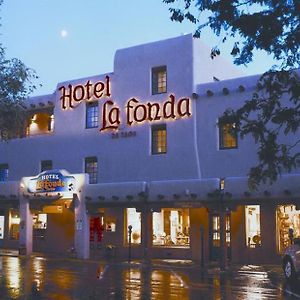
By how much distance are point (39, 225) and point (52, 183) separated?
536 centimetres

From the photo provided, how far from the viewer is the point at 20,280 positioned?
18.0 m

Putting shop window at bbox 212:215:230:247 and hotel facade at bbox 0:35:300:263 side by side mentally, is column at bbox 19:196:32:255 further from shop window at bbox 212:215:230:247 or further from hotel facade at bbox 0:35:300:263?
shop window at bbox 212:215:230:247

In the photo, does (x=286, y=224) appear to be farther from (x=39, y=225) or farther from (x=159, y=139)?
(x=39, y=225)

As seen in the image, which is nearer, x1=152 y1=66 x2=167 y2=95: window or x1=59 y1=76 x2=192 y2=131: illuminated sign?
x1=59 y1=76 x2=192 y2=131: illuminated sign

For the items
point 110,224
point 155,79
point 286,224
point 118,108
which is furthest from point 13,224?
point 286,224

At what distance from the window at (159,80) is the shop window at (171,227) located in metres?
6.17

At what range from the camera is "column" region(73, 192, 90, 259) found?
2897 centimetres

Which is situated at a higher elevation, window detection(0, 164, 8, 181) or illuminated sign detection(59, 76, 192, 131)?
illuminated sign detection(59, 76, 192, 131)

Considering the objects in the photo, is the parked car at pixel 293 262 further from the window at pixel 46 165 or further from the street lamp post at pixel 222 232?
the window at pixel 46 165

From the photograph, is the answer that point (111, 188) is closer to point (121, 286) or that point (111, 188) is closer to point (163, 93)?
point (163, 93)

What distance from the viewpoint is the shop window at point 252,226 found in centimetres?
2641

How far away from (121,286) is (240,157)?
38.7ft

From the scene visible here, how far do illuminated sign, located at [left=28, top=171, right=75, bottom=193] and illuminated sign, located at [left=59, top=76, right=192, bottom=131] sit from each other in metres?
3.46

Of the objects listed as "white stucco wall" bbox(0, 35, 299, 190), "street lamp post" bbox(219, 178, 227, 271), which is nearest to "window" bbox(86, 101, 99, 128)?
"white stucco wall" bbox(0, 35, 299, 190)
